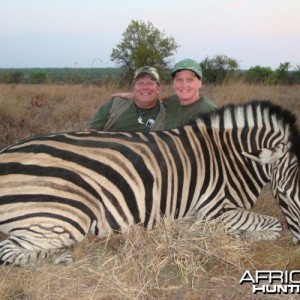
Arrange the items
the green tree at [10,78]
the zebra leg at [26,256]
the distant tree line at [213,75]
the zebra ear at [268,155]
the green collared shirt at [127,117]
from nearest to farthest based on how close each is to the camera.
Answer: the zebra leg at [26,256] < the zebra ear at [268,155] < the green collared shirt at [127,117] < the distant tree line at [213,75] < the green tree at [10,78]

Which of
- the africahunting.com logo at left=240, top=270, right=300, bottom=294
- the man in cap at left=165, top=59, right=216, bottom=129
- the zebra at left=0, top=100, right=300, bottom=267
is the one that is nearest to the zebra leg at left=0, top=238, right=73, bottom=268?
the zebra at left=0, top=100, right=300, bottom=267

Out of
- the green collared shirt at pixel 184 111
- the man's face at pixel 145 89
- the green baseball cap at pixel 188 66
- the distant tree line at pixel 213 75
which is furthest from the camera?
the distant tree line at pixel 213 75

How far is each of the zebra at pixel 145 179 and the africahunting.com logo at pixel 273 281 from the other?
427 mm

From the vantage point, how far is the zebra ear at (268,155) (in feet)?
9.06

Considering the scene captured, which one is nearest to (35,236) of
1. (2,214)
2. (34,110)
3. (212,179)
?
(2,214)

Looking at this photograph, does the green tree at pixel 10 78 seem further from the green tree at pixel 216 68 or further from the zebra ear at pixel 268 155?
the zebra ear at pixel 268 155

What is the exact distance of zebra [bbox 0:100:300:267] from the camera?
→ 2.53 meters

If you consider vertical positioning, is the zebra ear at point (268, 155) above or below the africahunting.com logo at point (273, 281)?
above

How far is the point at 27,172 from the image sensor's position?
102 inches

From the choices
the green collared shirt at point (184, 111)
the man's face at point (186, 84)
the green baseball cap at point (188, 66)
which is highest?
the green baseball cap at point (188, 66)

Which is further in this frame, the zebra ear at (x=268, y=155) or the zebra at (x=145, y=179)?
the zebra ear at (x=268, y=155)

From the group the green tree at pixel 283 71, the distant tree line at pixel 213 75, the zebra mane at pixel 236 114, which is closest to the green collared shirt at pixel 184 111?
the zebra mane at pixel 236 114

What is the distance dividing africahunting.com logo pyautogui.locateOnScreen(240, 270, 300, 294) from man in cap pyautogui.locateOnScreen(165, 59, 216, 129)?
1.63 meters

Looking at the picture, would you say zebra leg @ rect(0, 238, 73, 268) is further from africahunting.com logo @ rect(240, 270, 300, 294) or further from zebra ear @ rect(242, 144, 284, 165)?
zebra ear @ rect(242, 144, 284, 165)
